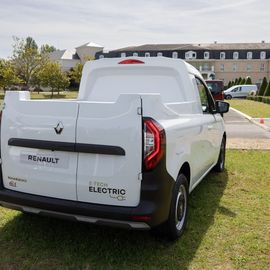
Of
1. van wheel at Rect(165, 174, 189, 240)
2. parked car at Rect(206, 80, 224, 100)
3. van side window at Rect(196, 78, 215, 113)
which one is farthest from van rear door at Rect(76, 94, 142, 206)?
parked car at Rect(206, 80, 224, 100)

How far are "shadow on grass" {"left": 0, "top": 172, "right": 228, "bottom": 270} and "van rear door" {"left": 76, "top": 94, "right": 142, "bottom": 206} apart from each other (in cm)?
63

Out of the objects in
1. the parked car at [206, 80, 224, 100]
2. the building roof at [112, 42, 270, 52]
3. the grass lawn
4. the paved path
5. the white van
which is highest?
the building roof at [112, 42, 270, 52]

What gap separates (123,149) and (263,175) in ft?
14.5

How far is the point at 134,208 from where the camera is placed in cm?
345

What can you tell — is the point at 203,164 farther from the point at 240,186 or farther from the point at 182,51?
the point at 182,51

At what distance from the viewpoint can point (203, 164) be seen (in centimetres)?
534

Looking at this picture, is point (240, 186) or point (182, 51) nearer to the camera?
point (240, 186)

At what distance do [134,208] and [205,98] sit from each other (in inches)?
111

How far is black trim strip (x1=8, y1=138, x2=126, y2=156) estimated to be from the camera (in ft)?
11.3

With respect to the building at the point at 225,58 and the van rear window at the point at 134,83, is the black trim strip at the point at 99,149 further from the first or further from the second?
the building at the point at 225,58

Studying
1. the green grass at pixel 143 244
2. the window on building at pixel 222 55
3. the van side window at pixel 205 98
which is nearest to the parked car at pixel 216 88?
the van side window at pixel 205 98

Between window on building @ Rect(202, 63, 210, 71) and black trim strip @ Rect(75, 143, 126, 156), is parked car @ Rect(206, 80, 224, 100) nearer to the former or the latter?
black trim strip @ Rect(75, 143, 126, 156)

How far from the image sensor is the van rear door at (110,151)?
3.40 meters

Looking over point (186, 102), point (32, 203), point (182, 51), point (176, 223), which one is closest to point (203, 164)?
point (186, 102)
